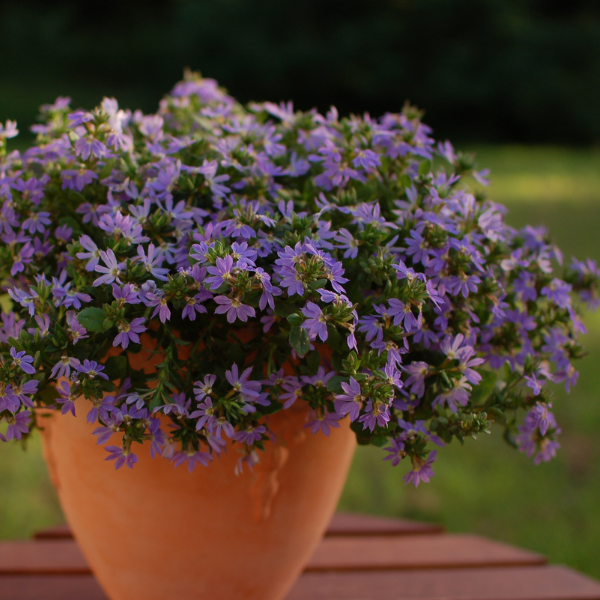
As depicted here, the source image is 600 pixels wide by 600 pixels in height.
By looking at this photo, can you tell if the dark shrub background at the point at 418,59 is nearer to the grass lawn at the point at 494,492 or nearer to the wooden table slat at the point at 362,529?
the grass lawn at the point at 494,492

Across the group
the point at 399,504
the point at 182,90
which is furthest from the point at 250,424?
the point at 399,504

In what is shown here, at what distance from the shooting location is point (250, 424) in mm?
729

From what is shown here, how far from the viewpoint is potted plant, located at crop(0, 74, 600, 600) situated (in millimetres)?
696

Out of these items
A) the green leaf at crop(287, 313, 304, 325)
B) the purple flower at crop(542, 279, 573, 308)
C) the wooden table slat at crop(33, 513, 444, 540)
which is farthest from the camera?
the wooden table slat at crop(33, 513, 444, 540)

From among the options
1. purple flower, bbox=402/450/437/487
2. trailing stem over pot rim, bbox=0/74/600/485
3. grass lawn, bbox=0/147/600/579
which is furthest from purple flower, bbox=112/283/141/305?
grass lawn, bbox=0/147/600/579

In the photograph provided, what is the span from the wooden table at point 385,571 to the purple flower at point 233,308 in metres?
0.68

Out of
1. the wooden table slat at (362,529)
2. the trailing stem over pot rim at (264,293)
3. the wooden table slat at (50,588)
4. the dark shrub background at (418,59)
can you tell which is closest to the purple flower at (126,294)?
the trailing stem over pot rim at (264,293)

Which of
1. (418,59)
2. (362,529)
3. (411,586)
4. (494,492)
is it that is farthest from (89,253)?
(418,59)

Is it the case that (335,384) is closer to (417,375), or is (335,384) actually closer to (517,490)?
(417,375)

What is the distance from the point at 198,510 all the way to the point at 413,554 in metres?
0.59

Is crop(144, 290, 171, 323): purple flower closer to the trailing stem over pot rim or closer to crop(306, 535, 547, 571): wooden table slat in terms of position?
the trailing stem over pot rim

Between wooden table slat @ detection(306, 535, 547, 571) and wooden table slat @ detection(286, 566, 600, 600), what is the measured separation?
0.7 inches

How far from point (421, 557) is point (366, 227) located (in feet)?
2.52

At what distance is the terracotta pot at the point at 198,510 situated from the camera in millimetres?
866
